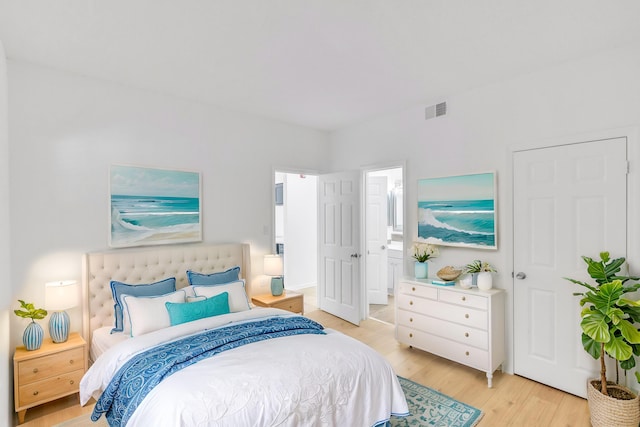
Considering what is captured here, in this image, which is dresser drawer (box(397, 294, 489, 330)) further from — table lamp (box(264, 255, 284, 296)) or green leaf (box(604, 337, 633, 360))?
table lamp (box(264, 255, 284, 296))

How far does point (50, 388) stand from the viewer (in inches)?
100

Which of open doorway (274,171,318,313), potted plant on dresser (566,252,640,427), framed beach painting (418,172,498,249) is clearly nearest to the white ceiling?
framed beach painting (418,172,498,249)

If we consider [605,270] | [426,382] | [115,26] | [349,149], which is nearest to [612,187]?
[605,270]

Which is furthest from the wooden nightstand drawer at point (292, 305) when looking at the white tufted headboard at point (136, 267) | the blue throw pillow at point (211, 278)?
the blue throw pillow at point (211, 278)

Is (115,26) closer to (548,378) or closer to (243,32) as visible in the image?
(243,32)

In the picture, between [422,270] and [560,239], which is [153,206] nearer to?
[422,270]

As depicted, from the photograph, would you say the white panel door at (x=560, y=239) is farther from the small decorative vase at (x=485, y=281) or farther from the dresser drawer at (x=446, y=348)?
the dresser drawer at (x=446, y=348)

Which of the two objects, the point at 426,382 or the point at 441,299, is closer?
the point at 426,382

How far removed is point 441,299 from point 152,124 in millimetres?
3372

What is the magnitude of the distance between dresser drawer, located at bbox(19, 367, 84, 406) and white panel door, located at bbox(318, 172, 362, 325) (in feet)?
9.67

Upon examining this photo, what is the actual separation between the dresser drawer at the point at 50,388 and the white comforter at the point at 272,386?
0.43m

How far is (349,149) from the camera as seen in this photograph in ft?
15.5

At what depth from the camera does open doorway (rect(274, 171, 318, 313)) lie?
6.19 meters

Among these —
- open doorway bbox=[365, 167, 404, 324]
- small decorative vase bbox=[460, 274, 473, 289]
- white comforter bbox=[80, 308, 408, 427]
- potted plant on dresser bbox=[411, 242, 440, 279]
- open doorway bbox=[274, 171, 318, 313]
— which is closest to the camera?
white comforter bbox=[80, 308, 408, 427]
